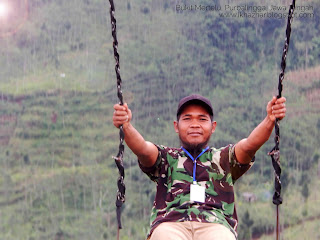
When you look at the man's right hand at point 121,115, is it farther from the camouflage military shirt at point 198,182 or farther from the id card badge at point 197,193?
the id card badge at point 197,193

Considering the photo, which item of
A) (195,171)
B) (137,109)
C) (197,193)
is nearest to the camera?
(197,193)

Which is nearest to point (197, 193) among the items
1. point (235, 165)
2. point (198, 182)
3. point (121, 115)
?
→ point (198, 182)

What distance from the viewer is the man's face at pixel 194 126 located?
3.07 metres

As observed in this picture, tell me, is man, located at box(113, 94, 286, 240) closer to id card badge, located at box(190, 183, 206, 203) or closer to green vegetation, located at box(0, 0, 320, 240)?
id card badge, located at box(190, 183, 206, 203)

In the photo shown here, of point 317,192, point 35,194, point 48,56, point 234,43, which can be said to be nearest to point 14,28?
point 48,56

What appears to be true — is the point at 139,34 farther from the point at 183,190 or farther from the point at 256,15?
the point at 183,190

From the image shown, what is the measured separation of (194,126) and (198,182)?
0.30 m

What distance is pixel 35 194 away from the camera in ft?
29.2

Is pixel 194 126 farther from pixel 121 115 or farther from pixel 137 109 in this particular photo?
pixel 137 109

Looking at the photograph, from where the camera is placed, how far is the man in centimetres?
279

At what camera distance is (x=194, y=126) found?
10.1ft

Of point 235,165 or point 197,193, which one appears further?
point 235,165

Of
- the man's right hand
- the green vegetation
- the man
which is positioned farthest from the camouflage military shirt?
the green vegetation

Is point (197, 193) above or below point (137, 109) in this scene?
below
